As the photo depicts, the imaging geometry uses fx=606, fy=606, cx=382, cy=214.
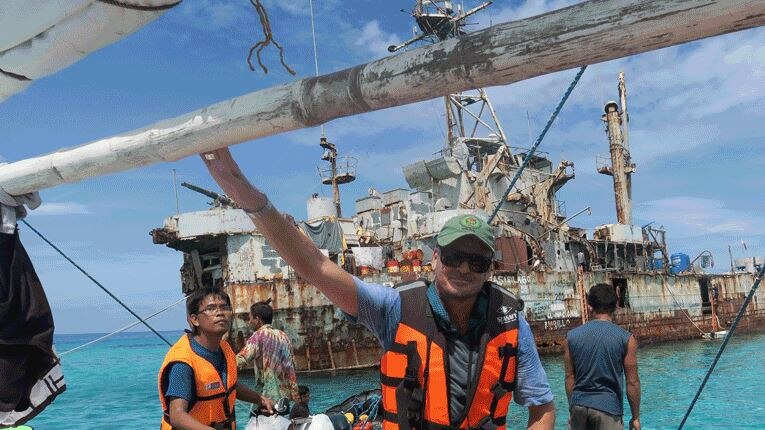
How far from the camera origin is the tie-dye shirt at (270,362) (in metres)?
6.28

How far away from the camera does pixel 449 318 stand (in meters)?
2.62

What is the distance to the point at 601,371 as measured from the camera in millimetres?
5059

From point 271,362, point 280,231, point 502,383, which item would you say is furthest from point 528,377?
point 271,362

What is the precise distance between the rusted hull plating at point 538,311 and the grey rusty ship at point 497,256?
53mm

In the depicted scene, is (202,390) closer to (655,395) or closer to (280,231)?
(280,231)

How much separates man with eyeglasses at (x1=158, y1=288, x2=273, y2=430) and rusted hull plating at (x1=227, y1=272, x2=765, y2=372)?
414 inches

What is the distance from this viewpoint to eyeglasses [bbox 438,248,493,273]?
2.55m

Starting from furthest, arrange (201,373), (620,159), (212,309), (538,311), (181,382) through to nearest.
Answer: (620,159)
(538,311)
(212,309)
(201,373)
(181,382)

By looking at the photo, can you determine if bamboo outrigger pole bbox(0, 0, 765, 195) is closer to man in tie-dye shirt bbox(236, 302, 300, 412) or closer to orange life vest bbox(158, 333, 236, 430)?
orange life vest bbox(158, 333, 236, 430)

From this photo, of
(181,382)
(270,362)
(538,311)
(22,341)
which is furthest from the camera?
(538,311)

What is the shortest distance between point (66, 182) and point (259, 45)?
3.81 feet

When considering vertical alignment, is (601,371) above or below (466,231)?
→ below

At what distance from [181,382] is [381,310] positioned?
1833 mm

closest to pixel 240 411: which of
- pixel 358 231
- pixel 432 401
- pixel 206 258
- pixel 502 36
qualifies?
pixel 206 258
